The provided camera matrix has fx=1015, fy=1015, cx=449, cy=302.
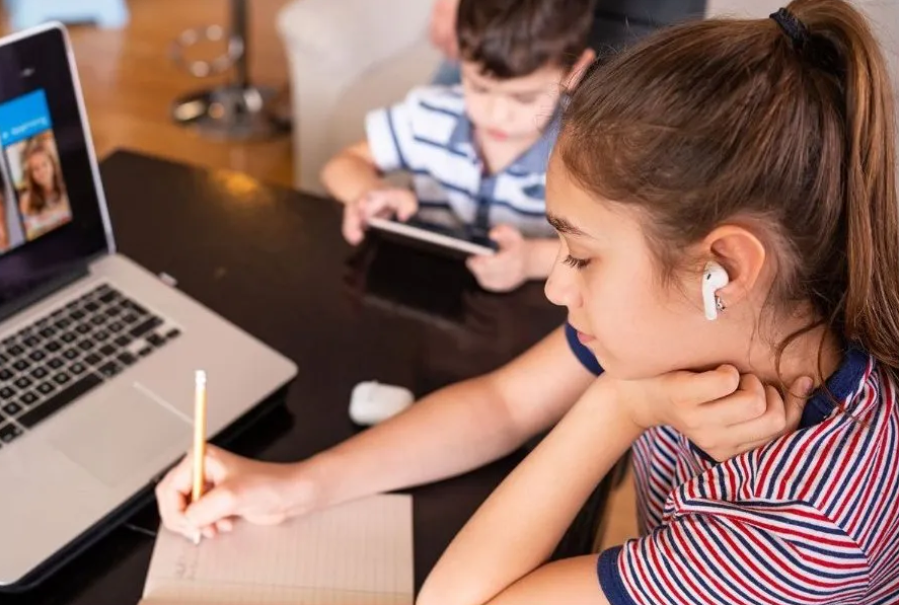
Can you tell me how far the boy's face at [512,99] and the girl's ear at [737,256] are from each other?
654 mm

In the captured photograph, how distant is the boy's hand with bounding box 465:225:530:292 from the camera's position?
117 centimetres

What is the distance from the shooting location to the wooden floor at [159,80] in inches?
109

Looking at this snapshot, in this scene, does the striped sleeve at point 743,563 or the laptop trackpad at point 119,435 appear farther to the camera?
the laptop trackpad at point 119,435

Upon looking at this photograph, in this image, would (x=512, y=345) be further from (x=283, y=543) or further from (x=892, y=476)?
(x=892, y=476)

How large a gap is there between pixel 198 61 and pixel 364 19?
123 centimetres

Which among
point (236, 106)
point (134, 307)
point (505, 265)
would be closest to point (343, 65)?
point (236, 106)

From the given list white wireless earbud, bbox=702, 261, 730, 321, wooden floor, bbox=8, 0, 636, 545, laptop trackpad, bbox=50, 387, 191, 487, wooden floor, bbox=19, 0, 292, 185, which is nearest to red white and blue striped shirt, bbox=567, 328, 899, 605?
white wireless earbud, bbox=702, 261, 730, 321

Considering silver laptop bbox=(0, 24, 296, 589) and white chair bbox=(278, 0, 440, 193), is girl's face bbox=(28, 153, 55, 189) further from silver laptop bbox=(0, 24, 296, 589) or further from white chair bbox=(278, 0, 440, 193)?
white chair bbox=(278, 0, 440, 193)

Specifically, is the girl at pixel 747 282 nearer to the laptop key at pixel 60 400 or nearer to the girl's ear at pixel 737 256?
the girl's ear at pixel 737 256

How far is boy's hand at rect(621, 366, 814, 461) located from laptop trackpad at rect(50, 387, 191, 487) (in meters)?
0.44

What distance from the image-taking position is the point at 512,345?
1104 millimetres

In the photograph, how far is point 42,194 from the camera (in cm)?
98

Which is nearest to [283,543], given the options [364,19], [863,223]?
[863,223]

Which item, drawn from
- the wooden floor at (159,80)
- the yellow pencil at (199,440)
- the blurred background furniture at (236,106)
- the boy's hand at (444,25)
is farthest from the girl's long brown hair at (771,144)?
the blurred background furniture at (236,106)
